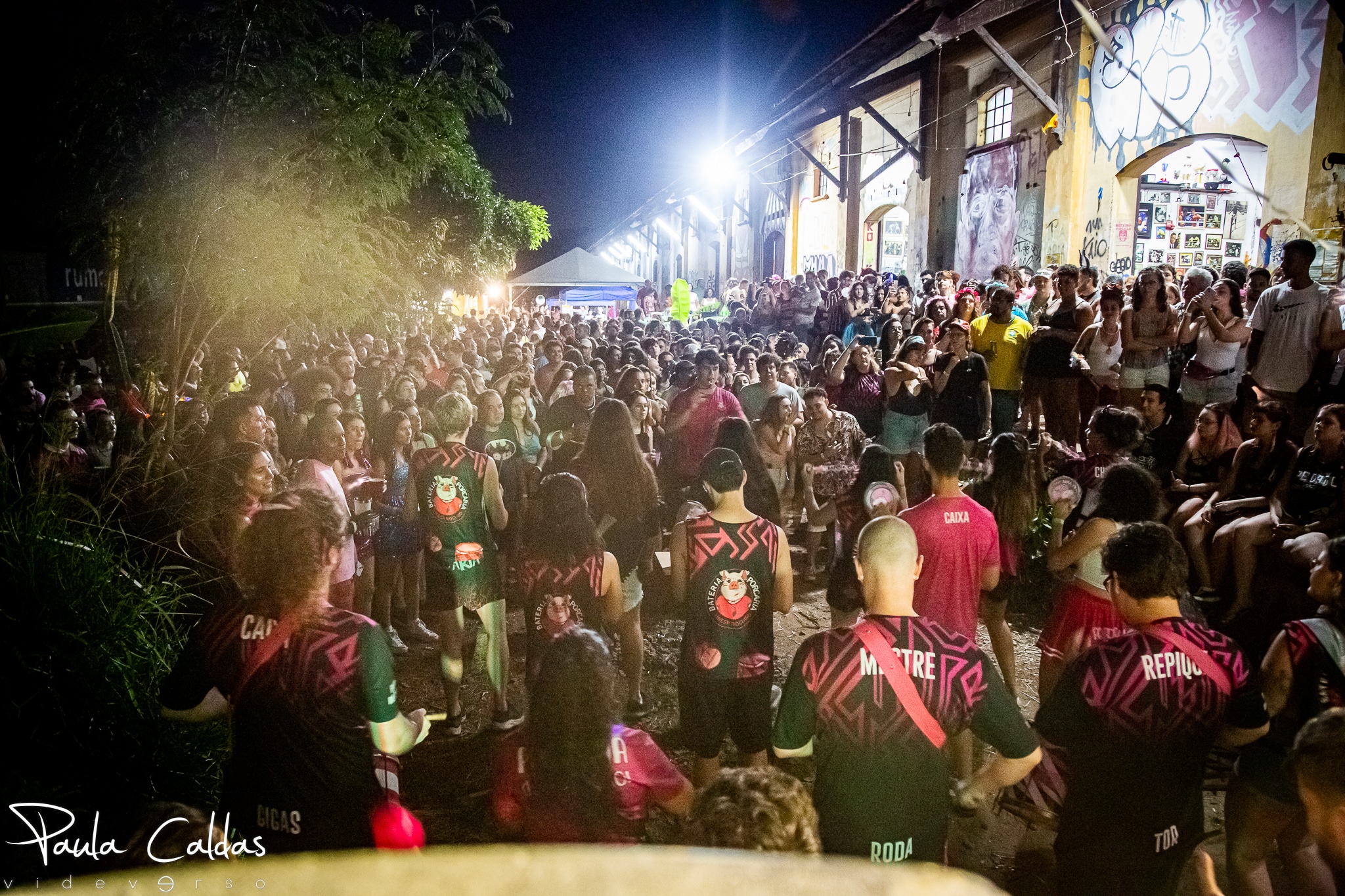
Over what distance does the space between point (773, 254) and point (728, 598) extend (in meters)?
31.0

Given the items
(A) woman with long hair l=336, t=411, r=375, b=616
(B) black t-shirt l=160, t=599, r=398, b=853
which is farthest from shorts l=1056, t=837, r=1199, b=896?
(A) woman with long hair l=336, t=411, r=375, b=616

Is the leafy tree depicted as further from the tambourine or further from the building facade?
the building facade

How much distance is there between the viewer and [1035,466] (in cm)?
668

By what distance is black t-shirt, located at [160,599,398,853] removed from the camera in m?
2.54

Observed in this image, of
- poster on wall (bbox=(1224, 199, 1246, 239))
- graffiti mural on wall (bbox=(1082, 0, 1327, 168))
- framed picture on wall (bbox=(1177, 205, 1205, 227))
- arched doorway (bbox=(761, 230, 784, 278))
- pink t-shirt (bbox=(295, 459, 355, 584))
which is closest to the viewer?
pink t-shirt (bbox=(295, 459, 355, 584))

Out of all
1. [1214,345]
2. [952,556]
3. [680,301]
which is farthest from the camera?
[680,301]

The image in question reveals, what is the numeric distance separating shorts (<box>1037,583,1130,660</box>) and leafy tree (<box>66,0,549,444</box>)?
20.0 feet

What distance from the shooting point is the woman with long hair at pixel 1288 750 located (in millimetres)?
2840

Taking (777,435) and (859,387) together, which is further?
(859,387)

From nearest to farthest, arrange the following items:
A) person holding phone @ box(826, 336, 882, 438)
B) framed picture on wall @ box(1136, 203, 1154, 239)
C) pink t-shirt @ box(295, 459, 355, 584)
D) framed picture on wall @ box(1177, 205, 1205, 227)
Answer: pink t-shirt @ box(295, 459, 355, 584) < person holding phone @ box(826, 336, 882, 438) < framed picture on wall @ box(1136, 203, 1154, 239) < framed picture on wall @ box(1177, 205, 1205, 227)

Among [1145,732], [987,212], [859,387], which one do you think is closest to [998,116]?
[987,212]

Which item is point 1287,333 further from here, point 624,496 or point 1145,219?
point 1145,219

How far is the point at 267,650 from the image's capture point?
8.40 feet

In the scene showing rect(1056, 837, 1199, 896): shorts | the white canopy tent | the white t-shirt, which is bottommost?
rect(1056, 837, 1199, 896): shorts
